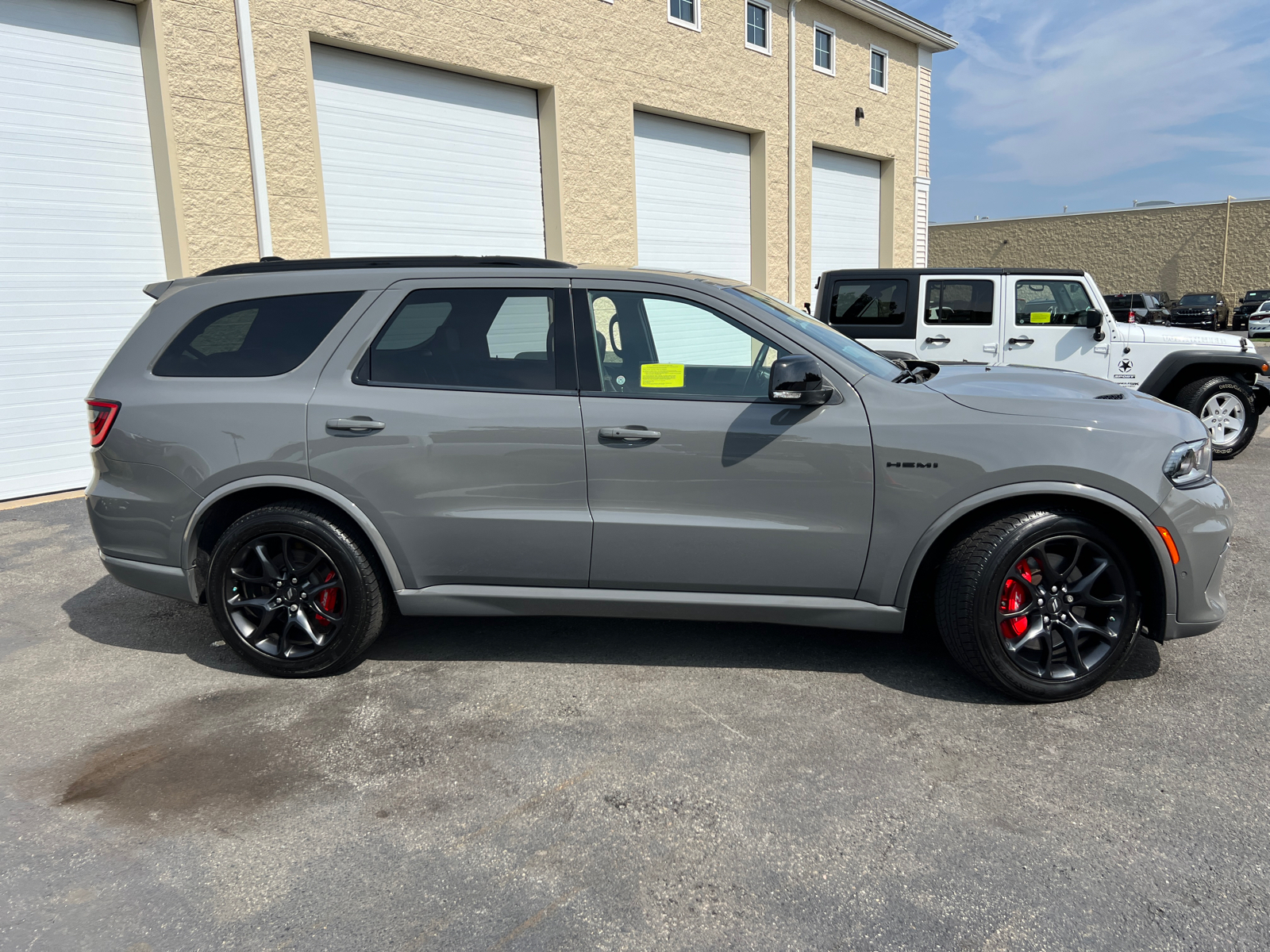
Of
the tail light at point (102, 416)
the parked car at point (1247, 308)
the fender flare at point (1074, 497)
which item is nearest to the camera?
the fender flare at point (1074, 497)

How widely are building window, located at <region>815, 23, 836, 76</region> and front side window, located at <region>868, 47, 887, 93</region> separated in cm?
138

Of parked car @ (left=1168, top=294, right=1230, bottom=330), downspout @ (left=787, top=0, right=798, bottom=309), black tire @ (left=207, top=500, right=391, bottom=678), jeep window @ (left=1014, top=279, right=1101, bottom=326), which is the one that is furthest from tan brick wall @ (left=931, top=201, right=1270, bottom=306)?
black tire @ (left=207, top=500, right=391, bottom=678)

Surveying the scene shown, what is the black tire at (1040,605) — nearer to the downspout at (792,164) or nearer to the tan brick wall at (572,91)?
the tan brick wall at (572,91)

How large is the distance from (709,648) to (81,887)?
2.57 metres

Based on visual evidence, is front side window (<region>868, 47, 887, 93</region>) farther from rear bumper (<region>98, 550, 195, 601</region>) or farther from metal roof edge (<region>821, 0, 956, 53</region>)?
rear bumper (<region>98, 550, 195, 601</region>)

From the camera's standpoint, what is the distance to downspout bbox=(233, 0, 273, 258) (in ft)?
29.1

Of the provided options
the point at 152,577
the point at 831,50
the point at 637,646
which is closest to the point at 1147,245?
the point at 831,50

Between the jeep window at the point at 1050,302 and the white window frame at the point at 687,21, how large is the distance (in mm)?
7826

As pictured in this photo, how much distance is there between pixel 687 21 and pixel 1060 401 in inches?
499

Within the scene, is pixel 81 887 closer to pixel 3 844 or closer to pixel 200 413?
pixel 3 844

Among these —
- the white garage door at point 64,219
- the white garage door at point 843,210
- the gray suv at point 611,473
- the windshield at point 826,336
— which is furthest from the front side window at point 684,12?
the gray suv at point 611,473

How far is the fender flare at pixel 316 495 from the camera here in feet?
12.5

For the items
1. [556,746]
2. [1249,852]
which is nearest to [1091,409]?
[1249,852]

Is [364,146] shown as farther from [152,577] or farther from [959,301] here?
[152,577]
